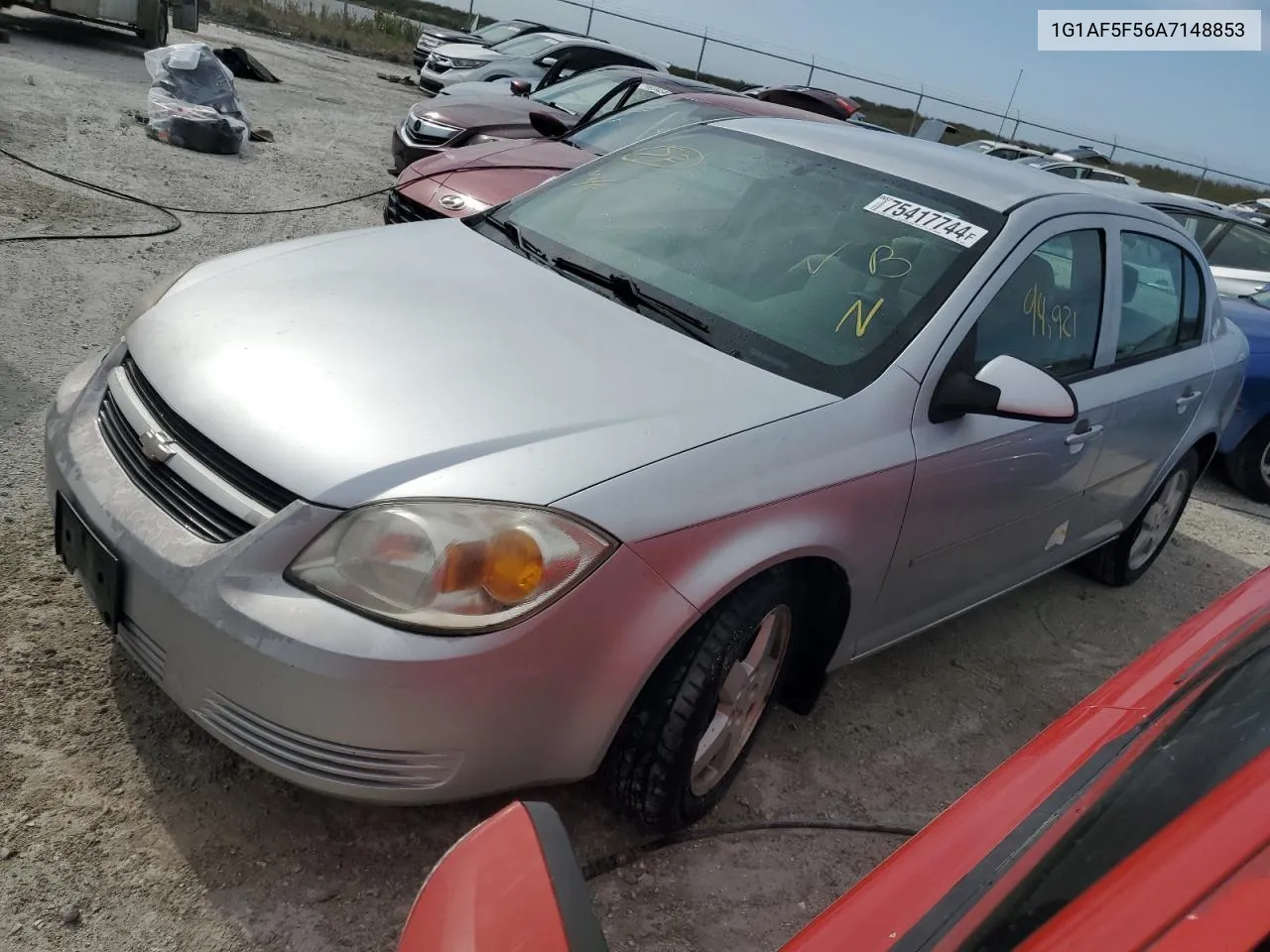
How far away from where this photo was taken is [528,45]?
15641 millimetres

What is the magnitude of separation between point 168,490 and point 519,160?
4298mm

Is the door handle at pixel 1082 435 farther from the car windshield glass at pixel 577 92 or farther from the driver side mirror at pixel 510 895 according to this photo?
the car windshield glass at pixel 577 92

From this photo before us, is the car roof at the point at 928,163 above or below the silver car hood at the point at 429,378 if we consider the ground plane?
above

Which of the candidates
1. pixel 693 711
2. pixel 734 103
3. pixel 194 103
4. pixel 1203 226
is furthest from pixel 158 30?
pixel 693 711

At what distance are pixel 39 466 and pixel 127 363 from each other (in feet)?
3.62

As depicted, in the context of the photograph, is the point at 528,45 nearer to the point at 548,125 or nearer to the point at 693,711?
the point at 548,125

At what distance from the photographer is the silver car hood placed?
2100 millimetres

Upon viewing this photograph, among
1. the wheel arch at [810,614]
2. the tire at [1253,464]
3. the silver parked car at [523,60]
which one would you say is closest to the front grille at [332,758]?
the wheel arch at [810,614]

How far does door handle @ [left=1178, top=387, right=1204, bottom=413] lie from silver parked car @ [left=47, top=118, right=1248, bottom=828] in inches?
17.1

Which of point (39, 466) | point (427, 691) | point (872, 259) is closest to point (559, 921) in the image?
point (427, 691)

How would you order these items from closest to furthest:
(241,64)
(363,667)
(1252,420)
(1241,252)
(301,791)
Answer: (363,667)
(301,791)
(1252,420)
(1241,252)
(241,64)

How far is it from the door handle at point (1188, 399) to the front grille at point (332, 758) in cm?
318

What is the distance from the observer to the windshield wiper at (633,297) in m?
2.83

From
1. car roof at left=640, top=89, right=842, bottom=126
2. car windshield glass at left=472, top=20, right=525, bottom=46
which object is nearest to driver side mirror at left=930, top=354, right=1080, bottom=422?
car roof at left=640, top=89, right=842, bottom=126
